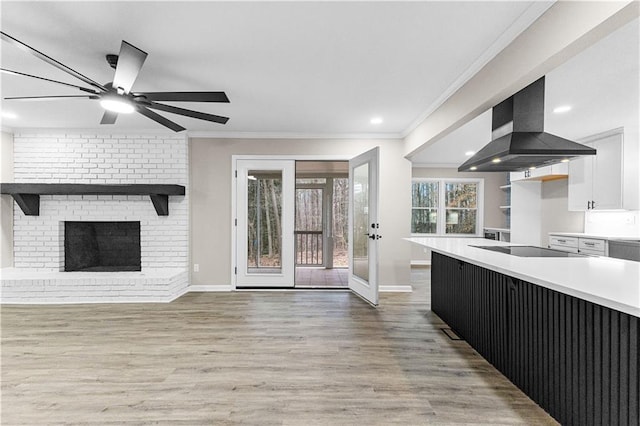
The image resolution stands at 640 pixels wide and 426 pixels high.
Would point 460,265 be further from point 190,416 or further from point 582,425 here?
point 190,416

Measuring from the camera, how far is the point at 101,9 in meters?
1.89

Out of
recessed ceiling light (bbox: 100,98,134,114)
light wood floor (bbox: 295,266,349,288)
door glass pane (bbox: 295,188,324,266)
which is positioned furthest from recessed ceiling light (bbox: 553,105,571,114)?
door glass pane (bbox: 295,188,324,266)

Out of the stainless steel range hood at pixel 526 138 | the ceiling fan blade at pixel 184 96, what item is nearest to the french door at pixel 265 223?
the ceiling fan blade at pixel 184 96

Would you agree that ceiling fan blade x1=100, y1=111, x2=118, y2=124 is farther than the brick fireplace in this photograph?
No

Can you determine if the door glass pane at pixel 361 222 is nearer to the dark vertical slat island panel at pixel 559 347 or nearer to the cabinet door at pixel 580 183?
the dark vertical slat island panel at pixel 559 347

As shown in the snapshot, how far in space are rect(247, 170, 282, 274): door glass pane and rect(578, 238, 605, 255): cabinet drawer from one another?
14.4ft

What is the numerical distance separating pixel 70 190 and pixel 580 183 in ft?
23.9

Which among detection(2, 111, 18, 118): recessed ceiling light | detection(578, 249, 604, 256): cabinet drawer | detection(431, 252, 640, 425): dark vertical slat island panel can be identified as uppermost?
detection(2, 111, 18, 118): recessed ceiling light

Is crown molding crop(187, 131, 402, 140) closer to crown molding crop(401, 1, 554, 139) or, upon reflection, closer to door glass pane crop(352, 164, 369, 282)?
door glass pane crop(352, 164, 369, 282)

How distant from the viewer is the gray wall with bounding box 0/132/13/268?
447 centimetres

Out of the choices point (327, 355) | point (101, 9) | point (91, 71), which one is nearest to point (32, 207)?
point (91, 71)

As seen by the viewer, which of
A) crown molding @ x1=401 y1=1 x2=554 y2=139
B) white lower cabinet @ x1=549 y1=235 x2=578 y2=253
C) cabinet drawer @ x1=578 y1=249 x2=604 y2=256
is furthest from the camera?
white lower cabinet @ x1=549 y1=235 x2=578 y2=253

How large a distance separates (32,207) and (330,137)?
4.33 metres

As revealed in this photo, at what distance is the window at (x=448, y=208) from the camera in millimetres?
7223
